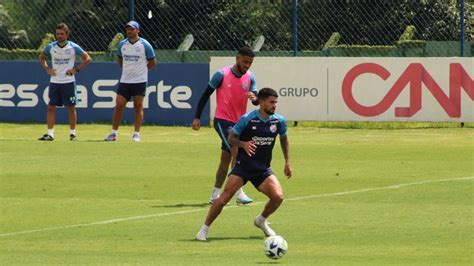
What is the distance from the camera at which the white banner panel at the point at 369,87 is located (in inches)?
1097

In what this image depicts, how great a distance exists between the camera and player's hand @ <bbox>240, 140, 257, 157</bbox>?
542 inches

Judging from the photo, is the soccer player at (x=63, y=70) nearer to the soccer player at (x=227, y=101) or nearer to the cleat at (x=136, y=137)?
the cleat at (x=136, y=137)

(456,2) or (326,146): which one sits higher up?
(456,2)

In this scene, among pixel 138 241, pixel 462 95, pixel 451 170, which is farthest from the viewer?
pixel 462 95

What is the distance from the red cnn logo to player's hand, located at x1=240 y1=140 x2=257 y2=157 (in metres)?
14.5

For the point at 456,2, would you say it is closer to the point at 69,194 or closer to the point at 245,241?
the point at 69,194

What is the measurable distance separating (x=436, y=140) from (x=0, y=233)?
12.8m

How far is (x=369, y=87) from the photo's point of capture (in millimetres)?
28016

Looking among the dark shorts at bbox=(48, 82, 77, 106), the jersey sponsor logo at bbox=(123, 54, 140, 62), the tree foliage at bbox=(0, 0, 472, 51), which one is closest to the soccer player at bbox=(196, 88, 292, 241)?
the jersey sponsor logo at bbox=(123, 54, 140, 62)

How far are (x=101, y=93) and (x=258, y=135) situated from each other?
15021mm

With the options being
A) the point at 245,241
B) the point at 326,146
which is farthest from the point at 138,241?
the point at 326,146

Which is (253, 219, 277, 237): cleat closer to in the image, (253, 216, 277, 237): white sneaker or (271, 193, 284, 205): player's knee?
(253, 216, 277, 237): white sneaker

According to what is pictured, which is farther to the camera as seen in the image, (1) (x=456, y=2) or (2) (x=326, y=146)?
(1) (x=456, y=2)

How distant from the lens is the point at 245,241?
44.9ft
